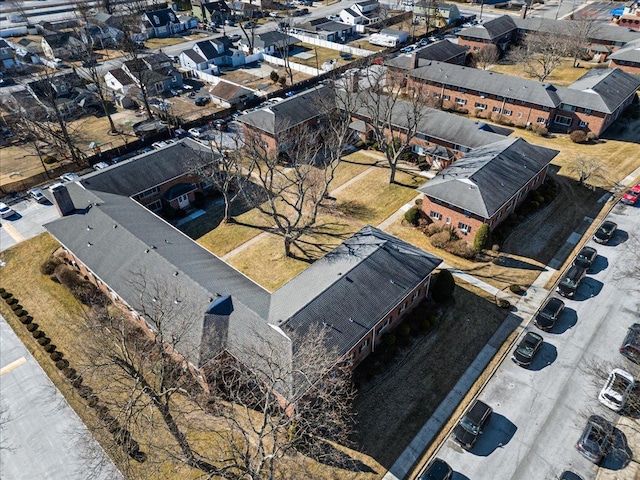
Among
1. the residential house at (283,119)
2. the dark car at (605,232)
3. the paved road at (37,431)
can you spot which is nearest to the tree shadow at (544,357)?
the dark car at (605,232)

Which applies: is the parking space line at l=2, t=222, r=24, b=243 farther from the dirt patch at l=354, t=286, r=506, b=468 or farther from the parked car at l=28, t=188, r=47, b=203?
the dirt patch at l=354, t=286, r=506, b=468

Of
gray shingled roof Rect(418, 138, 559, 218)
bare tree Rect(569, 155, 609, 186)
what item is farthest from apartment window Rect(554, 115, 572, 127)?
gray shingled roof Rect(418, 138, 559, 218)

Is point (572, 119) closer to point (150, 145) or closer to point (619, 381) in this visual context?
point (619, 381)

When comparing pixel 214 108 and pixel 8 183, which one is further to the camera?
pixel 214 108

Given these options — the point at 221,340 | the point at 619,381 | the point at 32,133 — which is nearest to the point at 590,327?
the point at 619,381

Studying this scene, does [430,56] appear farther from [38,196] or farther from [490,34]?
[38,196]

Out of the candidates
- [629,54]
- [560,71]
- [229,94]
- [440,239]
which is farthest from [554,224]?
[229,94]
